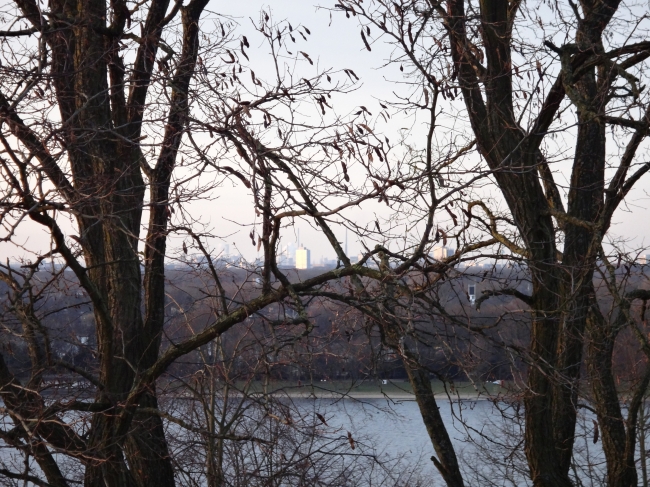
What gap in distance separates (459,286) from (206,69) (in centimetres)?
209

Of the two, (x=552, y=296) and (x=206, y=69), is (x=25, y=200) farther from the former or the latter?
(x=552, y=296)

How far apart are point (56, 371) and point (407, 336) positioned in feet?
8.95

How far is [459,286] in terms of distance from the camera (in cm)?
466

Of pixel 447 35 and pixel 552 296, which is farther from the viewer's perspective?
pixel 552 296

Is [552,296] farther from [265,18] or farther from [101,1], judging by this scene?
[101,1]

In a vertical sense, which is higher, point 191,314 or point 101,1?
point 101,1

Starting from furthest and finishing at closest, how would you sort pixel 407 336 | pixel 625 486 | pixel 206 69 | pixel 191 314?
pixel 191 314 < pixel 625 486 < pixel 206 69 < pixel 407 336

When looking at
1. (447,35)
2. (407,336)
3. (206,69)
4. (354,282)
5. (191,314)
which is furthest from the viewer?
(191,314)

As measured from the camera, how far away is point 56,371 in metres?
5.27

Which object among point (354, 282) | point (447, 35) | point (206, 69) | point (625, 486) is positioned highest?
point (447, 35)

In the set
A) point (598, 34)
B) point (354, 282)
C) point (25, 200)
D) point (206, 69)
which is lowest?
point (354, 282)

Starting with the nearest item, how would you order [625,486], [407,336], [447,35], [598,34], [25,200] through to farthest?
1. [25,200]
2. [407,336]
3. [447,35]
4. [598,34]
5. [625,486]

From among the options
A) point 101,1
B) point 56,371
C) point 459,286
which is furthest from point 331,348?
point 101,1

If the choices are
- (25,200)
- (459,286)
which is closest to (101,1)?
(25,200)
